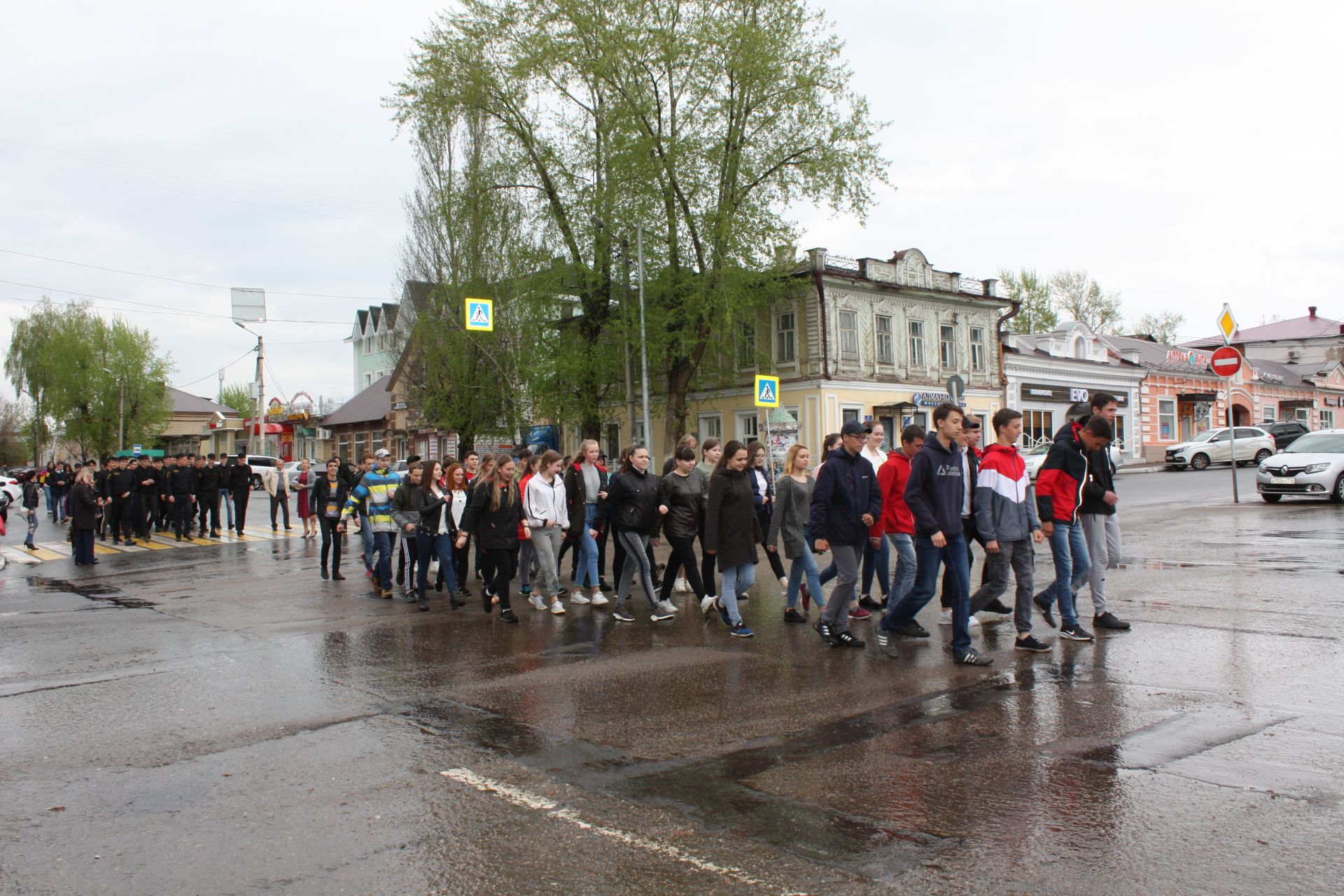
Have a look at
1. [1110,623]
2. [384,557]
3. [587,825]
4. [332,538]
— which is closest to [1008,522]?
[1110,623]

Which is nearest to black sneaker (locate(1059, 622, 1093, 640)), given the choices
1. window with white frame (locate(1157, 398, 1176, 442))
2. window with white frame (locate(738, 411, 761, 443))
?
window with white frame (locate(738, 411, 761, 443))

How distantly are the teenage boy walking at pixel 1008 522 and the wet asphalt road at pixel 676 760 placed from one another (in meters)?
0.42

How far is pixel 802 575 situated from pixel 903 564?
1.60m

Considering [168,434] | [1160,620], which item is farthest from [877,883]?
[168,434]

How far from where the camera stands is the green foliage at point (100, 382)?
64250 mm

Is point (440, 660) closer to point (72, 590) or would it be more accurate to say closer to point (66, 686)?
point (66, 686)

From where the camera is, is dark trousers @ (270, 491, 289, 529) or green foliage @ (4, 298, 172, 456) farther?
green foliage @ (4, 298, 172, 456)

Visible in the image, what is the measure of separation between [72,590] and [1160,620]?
546 inches

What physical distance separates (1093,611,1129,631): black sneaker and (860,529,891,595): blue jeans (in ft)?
6.15

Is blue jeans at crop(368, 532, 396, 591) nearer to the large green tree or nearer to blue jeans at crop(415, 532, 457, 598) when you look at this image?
blue jeans at crop(415, 532, 457, 598)

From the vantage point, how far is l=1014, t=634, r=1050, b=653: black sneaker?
306 inches

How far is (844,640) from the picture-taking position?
827 cm

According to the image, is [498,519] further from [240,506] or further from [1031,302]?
[1031,302]

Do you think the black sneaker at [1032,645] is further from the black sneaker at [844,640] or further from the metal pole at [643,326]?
the metal pole at [643,326]
